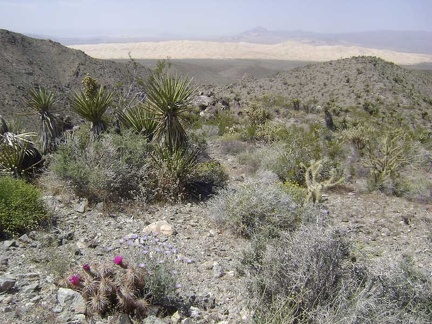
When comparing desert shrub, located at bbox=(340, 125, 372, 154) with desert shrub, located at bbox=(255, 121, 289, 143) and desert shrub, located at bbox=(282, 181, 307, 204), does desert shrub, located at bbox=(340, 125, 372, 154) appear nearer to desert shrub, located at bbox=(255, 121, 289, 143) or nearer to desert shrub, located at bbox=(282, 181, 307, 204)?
desert shrub, located at bbox=(255, 121, 289, 143)

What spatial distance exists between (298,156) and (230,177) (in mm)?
1750

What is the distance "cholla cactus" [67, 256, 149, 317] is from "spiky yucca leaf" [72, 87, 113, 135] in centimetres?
503

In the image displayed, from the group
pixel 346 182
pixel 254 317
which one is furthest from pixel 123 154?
pixel 346 182

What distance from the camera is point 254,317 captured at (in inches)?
153

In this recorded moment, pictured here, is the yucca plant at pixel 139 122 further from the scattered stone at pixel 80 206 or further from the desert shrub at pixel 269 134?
the desert shrub at pixel 269 134

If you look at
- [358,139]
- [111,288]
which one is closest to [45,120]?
[111,288]

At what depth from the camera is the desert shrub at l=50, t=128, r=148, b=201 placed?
6.91 metres

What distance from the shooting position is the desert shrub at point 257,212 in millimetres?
6023

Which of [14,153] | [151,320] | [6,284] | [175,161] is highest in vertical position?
[14,153]

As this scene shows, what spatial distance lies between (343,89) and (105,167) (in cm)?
Result: 2812

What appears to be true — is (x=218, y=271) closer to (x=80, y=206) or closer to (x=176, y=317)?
(x=176, y=317)

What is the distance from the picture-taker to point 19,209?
18.1 feet

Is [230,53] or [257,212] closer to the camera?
[257,212]

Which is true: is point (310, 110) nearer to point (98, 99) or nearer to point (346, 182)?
point (346, 182)
